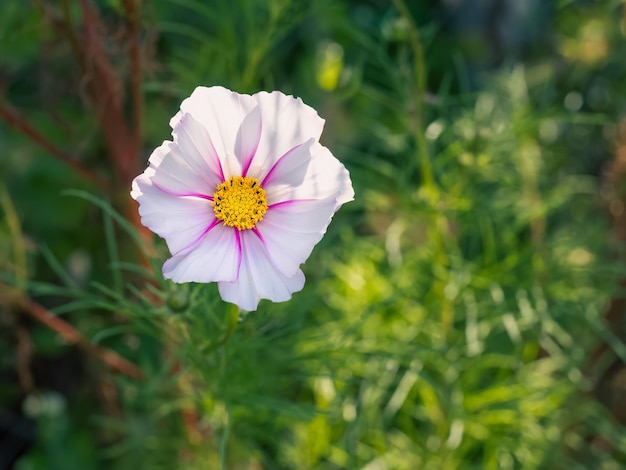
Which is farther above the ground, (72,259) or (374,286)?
(374,286)

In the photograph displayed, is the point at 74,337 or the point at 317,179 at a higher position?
the point at 317,179

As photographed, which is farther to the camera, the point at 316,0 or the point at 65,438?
the point at 65,438

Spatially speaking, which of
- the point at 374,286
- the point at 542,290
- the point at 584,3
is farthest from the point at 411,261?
the point at 584,3

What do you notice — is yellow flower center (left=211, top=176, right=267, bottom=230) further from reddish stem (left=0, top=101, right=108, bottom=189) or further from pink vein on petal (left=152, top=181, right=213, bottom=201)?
reddish stem (left=0, top=101, right=108, bottom=189)

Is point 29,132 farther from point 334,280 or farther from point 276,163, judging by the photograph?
point 334,280

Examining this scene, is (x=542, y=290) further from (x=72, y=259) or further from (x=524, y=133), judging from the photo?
(x=72, y=259)

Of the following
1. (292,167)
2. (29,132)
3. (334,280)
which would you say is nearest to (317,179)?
(292,167)

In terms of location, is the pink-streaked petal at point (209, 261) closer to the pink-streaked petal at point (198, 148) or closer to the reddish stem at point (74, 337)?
the pink-streaked petal at point (198, 148)
